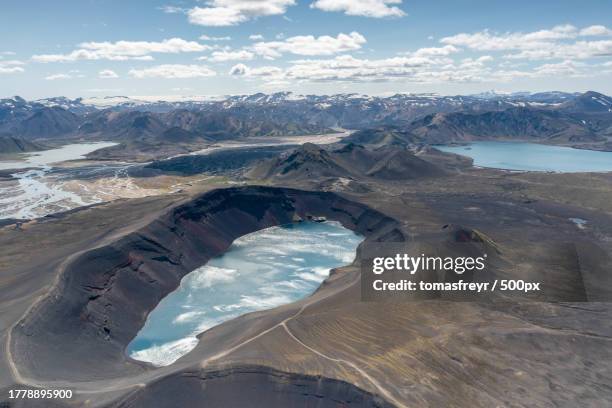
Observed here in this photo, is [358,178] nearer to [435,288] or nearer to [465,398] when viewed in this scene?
[435,288]

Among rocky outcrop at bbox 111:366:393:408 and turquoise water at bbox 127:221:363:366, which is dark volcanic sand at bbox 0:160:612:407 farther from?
turquoise water at bbox 127:221:363:366

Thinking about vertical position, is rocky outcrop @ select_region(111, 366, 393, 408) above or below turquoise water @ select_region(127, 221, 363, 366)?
above

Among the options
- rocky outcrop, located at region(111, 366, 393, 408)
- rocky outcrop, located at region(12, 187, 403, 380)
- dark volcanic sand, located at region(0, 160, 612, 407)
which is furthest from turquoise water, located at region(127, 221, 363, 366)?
rocky outcrop, located at region(111, 366, 393, 408)

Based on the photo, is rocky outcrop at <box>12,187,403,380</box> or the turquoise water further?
the turquoise water

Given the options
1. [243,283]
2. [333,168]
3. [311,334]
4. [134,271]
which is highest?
[333,168]

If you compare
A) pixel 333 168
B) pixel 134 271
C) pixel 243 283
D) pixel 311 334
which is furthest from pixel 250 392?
pixel 333 168

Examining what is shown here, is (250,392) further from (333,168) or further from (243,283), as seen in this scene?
(333,168)

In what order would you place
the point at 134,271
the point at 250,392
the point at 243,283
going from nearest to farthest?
the point at 250,392 < the point at 134,271 < the point at 243,283

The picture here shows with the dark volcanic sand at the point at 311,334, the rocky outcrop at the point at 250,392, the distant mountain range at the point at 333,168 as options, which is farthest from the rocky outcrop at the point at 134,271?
the distant mountain range at the point at 333,168

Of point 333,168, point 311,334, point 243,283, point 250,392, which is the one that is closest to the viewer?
point 250,392
